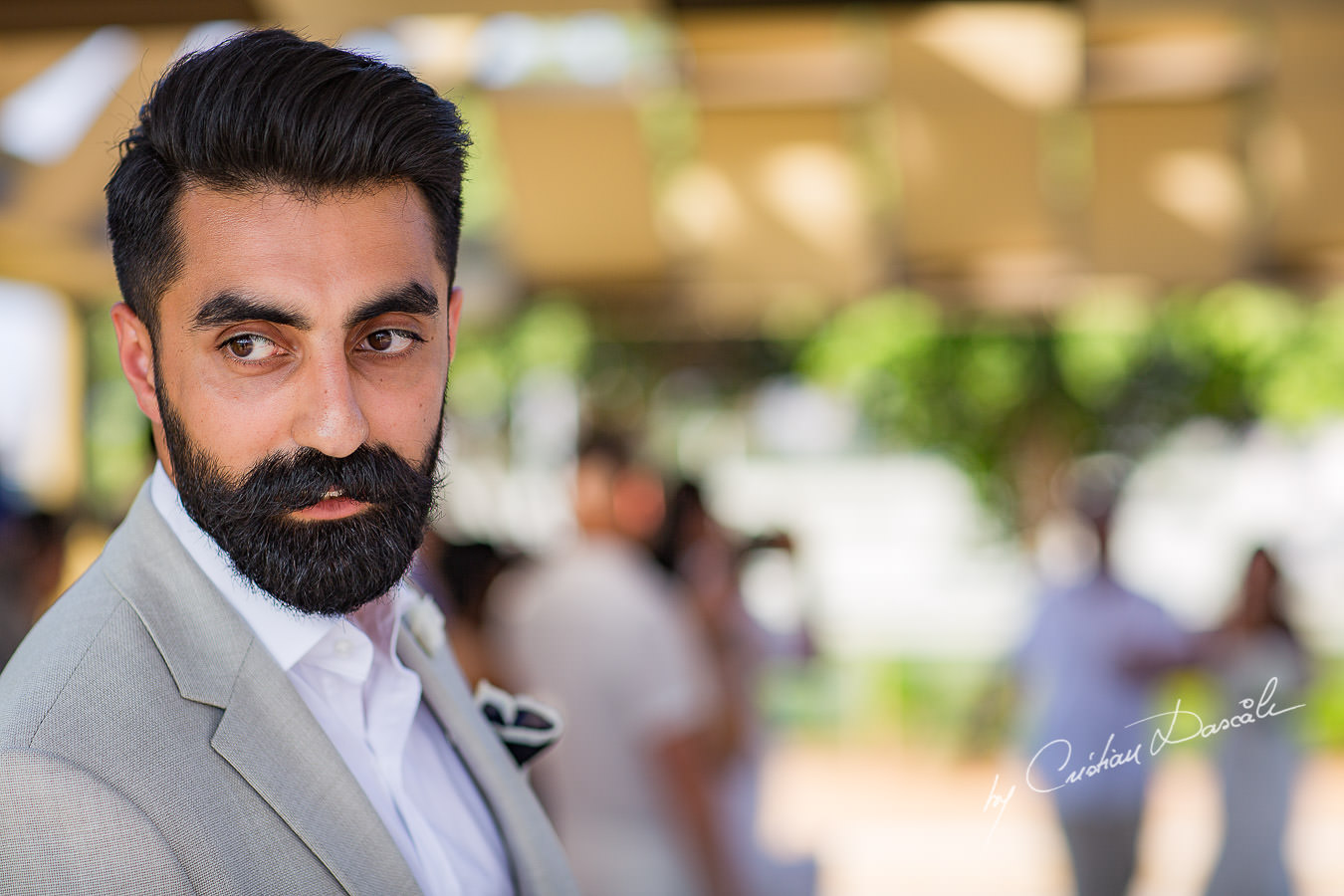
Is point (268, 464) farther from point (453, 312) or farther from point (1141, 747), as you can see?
point (1141, 747)

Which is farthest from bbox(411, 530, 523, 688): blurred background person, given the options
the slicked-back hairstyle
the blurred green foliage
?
the blurred green foliage

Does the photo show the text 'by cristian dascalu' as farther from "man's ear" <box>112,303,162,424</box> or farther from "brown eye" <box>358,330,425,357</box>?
"man's ear" <box>112,303,162,424</box>

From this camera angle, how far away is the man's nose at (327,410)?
51.3 inches

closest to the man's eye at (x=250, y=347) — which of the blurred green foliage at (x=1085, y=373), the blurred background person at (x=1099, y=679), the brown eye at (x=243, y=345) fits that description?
the brown eye at (x=243, y=345)

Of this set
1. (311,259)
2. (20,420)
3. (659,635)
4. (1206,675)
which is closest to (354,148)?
(311,259)

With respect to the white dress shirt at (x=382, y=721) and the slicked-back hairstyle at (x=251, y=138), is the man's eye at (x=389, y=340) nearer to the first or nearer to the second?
the slicked-back hairstyle at (x=251, y=138)

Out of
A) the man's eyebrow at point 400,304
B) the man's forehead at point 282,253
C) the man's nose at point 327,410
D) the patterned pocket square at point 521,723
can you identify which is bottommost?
the patterned pocket square at point 521,723

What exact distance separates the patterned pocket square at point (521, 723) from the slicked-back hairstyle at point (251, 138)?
0.80 meters

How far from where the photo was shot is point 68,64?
4762mm

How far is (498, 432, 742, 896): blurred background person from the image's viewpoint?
3.65 metres

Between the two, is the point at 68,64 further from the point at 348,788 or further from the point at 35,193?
the point at 348,788

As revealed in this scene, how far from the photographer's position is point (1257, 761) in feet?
15.0

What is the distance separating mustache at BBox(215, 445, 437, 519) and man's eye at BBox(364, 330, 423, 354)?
4.5 inches

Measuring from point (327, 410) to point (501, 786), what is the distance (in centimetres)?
59
